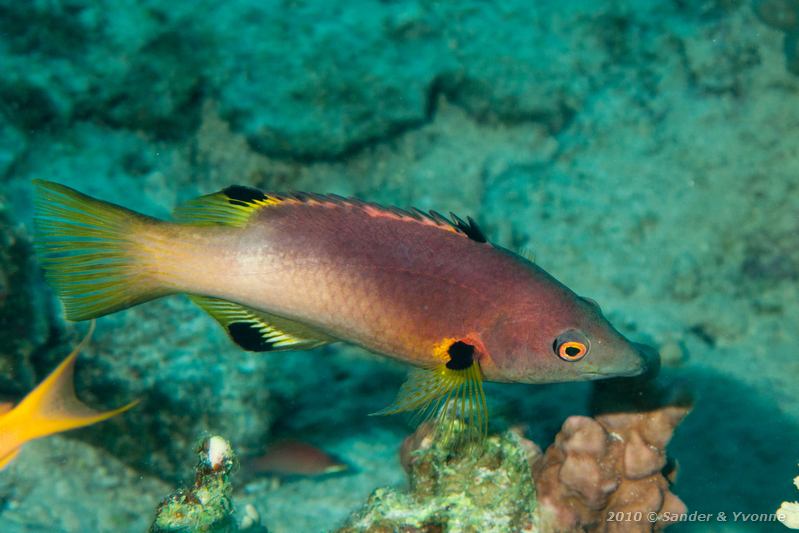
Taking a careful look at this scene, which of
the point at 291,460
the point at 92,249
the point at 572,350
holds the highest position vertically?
the point at 92,249

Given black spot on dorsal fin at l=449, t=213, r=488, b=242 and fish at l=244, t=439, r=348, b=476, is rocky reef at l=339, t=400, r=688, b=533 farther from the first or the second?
fish at l=244, t=439, r=348, b=476

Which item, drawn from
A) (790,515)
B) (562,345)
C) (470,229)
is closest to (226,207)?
(470,229)

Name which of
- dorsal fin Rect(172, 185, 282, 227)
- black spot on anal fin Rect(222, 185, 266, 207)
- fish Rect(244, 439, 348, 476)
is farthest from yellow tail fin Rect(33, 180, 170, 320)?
fish Rect(244, 439, 348, 476)

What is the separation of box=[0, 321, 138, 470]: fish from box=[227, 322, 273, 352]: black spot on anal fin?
84 cm

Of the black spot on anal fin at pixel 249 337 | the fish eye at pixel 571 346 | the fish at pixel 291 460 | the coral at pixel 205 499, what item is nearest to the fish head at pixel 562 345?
the fish eye at pixel 571 346

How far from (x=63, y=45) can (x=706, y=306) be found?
7822 millimetres

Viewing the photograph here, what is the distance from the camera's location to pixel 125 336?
505cm

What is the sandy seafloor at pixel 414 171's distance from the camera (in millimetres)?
5074

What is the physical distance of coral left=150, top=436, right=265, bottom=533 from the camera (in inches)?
126

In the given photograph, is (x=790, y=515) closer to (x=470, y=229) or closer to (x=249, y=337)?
(x=470, y=229)

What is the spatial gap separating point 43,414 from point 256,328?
4.51 feet

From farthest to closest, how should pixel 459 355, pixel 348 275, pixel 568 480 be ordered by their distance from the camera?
1. pixel 568 480
2. pixel 459 355
3. pixel 348 275

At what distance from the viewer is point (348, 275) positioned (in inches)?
117

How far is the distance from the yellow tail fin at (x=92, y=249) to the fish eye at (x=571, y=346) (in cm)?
222
